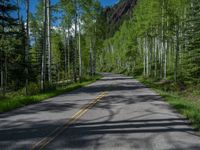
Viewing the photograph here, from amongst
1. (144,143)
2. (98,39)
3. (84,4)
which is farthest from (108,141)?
(98,39)

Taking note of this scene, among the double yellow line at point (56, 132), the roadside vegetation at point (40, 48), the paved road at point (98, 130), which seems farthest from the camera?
the roadside vegetation at point (40, 48)

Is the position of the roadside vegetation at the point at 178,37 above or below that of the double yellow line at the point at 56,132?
above

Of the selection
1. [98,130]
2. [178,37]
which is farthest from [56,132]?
[178,37]

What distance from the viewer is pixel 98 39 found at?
66.0 meters

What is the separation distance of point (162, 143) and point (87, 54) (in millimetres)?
63694

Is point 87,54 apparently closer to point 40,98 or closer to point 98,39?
point 98,39

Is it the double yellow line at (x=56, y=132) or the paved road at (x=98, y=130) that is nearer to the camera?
the double yellow line at (x=56, y=132)

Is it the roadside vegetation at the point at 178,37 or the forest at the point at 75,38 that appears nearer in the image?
the forest at the point at 75,38

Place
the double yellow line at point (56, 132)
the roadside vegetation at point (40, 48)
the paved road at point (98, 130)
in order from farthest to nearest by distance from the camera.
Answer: the roadside vegetation at point (40, 48), the paved road at point (98, 130), the double yellow line at point (56, 132)

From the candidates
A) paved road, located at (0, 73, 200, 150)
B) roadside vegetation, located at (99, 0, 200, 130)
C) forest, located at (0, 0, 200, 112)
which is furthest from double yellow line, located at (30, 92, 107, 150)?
forest, located at (0, 0, 200, 112)

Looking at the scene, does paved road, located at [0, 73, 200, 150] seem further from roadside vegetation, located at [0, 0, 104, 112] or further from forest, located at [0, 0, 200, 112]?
forest, located at [0, 0, 200, 112]

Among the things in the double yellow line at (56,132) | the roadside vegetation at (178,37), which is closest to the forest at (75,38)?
the roadside vegetation at (178,37)

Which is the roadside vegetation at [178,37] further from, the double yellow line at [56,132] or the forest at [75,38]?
the double yellow line at [56,132]

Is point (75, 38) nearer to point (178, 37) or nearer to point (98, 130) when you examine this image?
point (178, 37)
